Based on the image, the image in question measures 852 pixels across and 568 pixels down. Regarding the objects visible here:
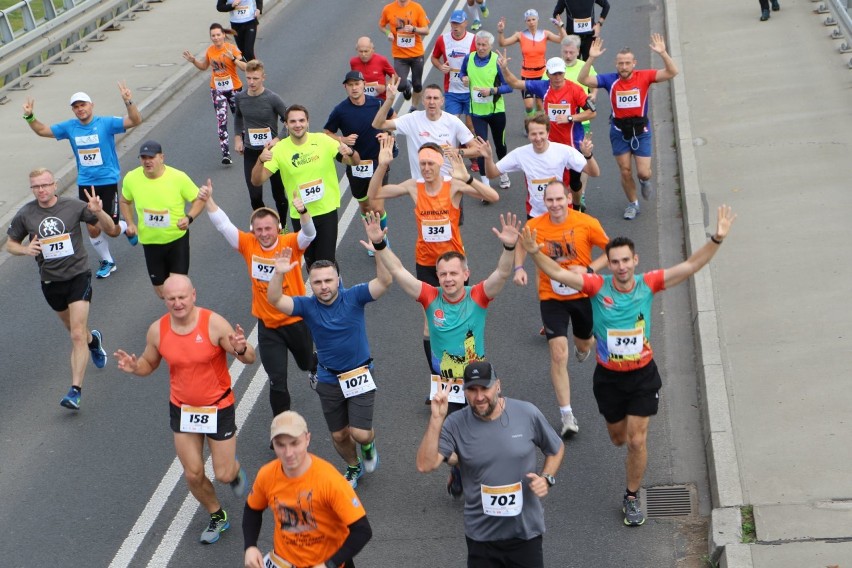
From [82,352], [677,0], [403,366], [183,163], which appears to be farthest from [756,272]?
[677,0]

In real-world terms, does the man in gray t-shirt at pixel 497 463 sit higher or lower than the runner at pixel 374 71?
higher

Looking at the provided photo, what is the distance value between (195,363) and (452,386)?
6.05 ft

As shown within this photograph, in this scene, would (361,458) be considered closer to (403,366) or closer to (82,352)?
(403,366)

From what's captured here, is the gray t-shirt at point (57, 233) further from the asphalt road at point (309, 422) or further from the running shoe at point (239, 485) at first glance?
the running shoe at point (239, 485)

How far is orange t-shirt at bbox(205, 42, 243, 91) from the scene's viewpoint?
17.6 m

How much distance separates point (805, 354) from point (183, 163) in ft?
32.8

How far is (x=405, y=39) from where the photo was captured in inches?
729

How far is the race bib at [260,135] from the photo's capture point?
14.1 meters

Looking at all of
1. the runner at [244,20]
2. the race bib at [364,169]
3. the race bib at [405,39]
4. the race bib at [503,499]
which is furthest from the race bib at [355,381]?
the runner at [244,20]

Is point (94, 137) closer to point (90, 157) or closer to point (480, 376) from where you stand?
point (90, 157)

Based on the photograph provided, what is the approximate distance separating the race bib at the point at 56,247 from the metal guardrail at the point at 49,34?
10929 millimetres

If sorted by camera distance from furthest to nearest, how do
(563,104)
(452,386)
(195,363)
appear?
1. (563,104)
2. (452,386)
3. (195,363)

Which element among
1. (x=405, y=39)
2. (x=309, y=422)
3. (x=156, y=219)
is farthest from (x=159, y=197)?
(x=405, y=39)

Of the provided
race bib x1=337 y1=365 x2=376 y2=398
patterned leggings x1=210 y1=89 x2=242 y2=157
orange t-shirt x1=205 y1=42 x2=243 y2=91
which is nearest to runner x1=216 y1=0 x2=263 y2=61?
orange t-shirt x1=205 y1=42 x2=243 y2=91
